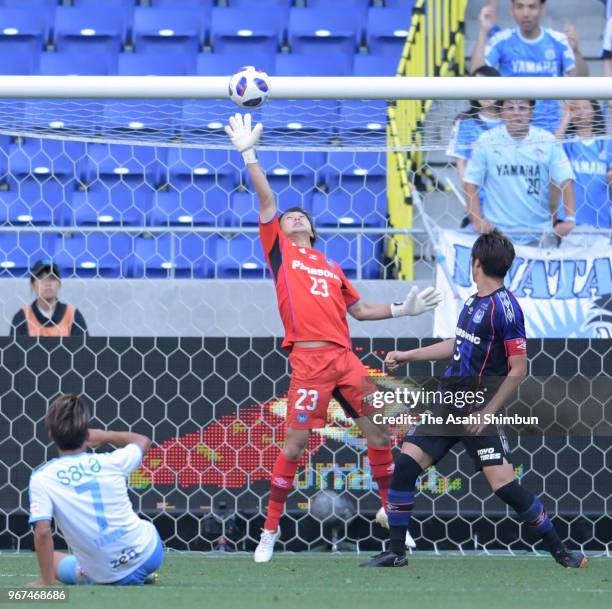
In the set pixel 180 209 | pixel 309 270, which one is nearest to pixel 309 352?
pixel 309 270

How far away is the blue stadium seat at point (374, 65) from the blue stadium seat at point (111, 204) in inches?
96.8

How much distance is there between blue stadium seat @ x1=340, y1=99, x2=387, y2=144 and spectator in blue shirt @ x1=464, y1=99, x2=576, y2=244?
0.59 meters

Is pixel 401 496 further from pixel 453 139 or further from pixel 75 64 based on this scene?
pixel 75 64

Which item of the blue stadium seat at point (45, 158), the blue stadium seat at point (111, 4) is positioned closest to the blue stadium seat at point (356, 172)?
the blue stadium seat at point (45, 158)

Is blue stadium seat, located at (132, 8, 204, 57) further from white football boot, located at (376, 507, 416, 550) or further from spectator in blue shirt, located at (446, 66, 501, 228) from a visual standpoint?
white football boot, located at (376, 507, 416, 550)

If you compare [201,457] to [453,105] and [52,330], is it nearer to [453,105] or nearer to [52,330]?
[52,330]

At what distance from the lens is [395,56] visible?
418 inches

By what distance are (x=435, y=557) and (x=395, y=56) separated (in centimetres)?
586

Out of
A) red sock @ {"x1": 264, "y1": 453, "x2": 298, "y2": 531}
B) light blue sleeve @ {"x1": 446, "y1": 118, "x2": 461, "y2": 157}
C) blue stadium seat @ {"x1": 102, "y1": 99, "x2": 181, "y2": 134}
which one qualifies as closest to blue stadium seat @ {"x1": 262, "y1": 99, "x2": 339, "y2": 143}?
blue stadium seat @ {"x1": 102, "y1": 99, "x2": 181, "y2": 134}

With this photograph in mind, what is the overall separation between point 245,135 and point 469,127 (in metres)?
2.01

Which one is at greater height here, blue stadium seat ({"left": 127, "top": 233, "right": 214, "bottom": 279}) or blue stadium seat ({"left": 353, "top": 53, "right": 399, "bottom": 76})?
blue stadium seat ({"left": 353, "top": 53, "right": 399, "bottom": 76})

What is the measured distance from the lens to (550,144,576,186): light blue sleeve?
739cm

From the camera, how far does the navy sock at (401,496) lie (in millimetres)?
4930

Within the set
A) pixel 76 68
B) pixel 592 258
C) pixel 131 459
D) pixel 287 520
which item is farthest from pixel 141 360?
pixel 76 68
